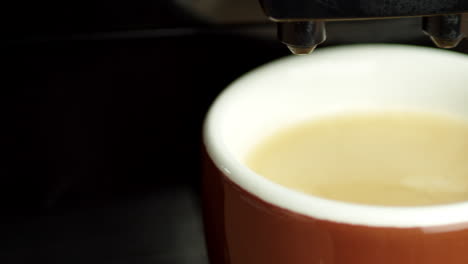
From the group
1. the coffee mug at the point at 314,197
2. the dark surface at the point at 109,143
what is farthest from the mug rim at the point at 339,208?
the dark surface at the point at 109,143

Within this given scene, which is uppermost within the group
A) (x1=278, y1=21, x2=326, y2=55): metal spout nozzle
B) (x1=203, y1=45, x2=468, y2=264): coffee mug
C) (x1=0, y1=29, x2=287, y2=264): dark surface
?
(x1=278, y1=21, x2=326, y2=55): metal spout nozzle

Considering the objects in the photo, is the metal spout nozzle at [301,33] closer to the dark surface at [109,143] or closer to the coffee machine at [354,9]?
the coffee machine at [354,9]

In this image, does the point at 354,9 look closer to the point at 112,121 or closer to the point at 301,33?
the point at 301,33

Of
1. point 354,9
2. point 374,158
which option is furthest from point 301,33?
point 374,158

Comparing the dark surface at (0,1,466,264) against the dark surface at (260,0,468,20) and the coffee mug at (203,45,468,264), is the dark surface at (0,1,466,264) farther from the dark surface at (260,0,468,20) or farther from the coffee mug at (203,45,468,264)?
the dark surface at (260,0,468,20)

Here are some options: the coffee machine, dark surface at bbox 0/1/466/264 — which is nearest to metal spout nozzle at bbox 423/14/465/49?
the coffee machine

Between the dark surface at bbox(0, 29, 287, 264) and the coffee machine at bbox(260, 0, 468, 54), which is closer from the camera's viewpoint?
the coffee machine at bbox(260, 0, 468, 54)

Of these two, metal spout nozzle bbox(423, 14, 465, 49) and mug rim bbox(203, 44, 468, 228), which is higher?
metal spout nozzle bbox(423, 14, 465, 49)

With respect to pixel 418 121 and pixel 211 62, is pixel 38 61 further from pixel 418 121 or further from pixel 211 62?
pixel 418 121
